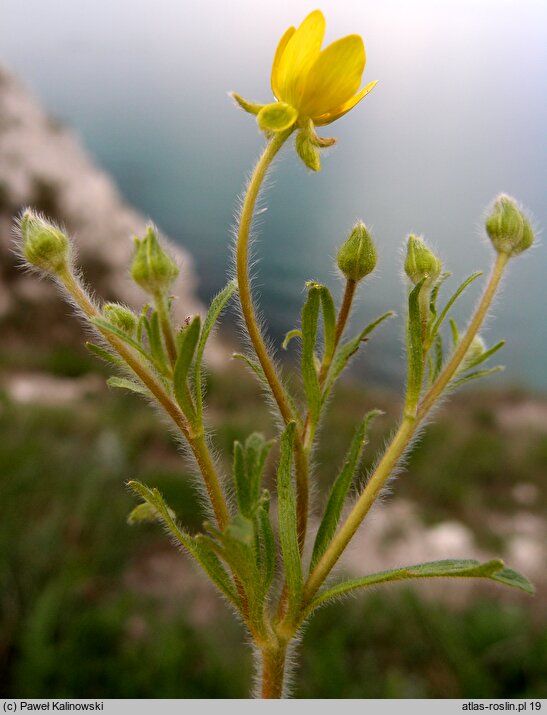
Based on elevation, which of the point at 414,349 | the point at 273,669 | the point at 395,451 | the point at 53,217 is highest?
the point at 53,217

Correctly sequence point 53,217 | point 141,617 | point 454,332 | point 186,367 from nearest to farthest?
point 186,367, point 454,332, point 141,617, point 53,217

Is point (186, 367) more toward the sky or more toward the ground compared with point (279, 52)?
more toward the ground

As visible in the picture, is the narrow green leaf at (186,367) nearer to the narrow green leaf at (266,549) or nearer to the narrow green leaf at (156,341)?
the narrow green leaf at (156,341)

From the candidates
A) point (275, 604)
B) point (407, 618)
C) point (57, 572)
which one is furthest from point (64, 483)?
point (275, 604)

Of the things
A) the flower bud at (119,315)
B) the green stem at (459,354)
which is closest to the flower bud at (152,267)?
the flower bud at (119,315)

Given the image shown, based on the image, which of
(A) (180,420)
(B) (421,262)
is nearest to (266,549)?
(A) (180,420)

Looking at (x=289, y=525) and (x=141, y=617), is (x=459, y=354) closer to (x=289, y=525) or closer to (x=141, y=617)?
(x=289, y=525)
